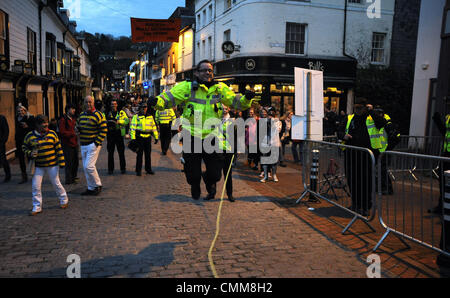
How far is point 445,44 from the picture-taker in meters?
11.2

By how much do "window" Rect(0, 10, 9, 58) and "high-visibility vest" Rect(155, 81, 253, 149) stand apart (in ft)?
35.8

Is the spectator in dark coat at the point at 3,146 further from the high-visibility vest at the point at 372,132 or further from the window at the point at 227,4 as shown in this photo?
Answer: the window at the point at 227,4

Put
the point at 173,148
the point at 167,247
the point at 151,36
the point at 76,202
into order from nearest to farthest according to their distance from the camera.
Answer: the point at 167,247 → the point at 76,202 → the point at 173,148 → the point at 151,36

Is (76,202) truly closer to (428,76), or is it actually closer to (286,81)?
(428,76)

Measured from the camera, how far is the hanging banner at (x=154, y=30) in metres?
18.0

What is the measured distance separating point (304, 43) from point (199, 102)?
1753 cm

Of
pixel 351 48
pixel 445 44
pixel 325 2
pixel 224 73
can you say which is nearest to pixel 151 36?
pixel 224 73

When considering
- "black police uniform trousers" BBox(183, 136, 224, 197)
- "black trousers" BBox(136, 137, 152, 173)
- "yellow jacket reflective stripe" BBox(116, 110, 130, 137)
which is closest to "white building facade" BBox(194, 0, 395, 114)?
"black trousers" BBox(136, 137, 152, 173)

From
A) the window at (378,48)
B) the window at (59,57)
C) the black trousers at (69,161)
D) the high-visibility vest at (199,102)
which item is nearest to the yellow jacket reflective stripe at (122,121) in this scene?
the black trousers at (69,161)

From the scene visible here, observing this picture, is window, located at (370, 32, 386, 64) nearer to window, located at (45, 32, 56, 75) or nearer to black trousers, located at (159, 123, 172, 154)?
black trousers, located at (159, 123, 172, 154)

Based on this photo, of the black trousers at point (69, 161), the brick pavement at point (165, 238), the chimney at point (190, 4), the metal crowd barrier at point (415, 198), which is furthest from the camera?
the chimney at point (190, 4)

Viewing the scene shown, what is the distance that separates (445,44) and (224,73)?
13.7 metres

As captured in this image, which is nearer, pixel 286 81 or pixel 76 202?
pixel 76 202

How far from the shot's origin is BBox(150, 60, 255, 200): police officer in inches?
186
